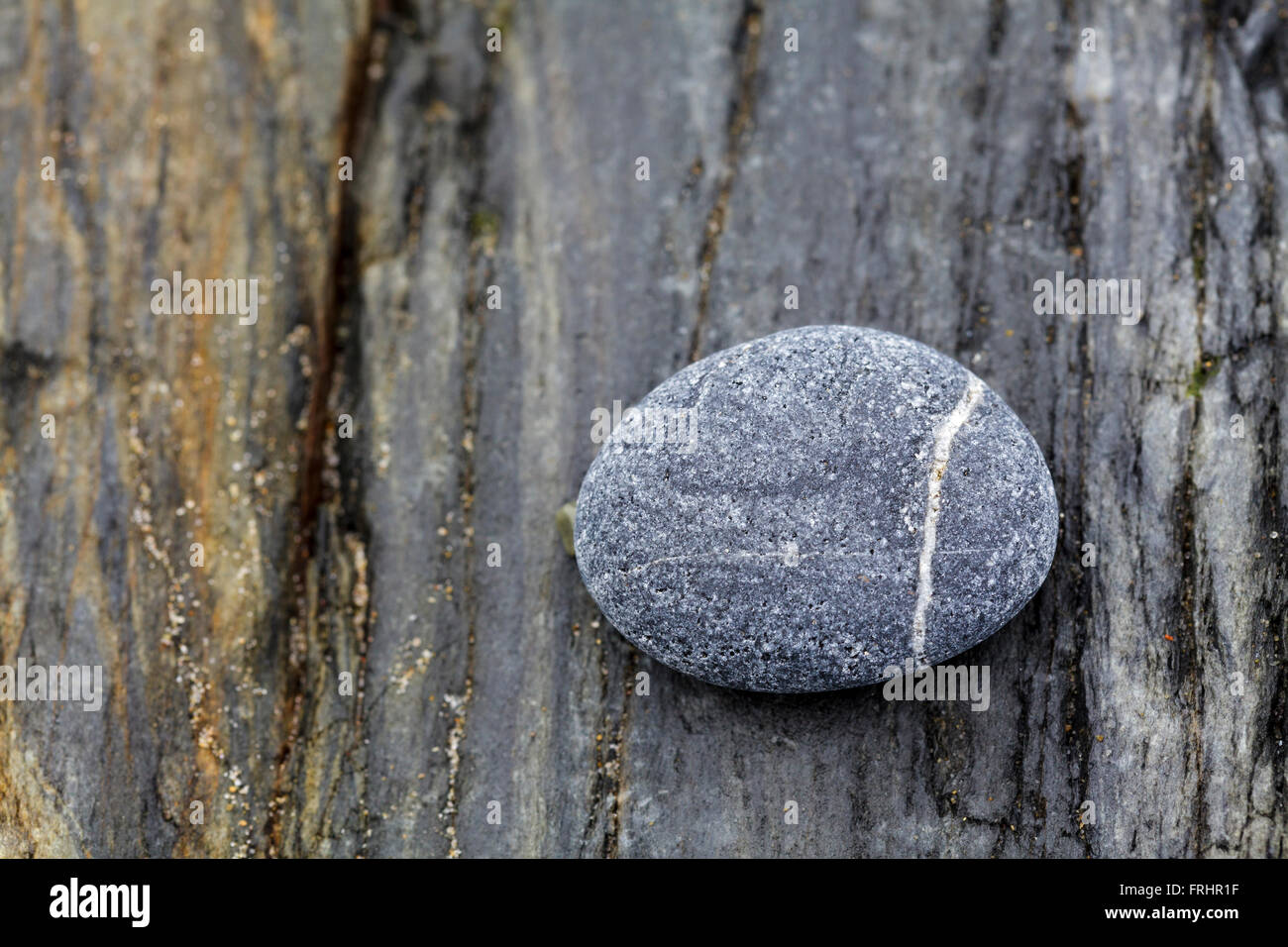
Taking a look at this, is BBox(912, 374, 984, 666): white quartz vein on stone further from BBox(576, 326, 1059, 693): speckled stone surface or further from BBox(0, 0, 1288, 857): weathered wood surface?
BBox(0, 0, 1288, 857): weathered wood surface

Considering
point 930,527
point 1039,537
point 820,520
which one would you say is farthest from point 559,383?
point 1039,537

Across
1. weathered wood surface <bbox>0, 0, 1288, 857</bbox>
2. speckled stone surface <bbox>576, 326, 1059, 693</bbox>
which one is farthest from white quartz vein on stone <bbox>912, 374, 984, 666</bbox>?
weathered wood surface <bbox>0, 0, 1288, 857</bbox>

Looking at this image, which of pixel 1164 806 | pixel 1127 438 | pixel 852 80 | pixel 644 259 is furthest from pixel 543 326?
pixel 1164 806

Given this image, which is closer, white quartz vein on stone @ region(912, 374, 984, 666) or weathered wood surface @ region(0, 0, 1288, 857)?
white quartz vein on stone @ region(912, 374, 984, 666)

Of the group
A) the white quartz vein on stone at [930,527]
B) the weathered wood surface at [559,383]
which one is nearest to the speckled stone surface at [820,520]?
the white quartz vein on stone at [930,527]

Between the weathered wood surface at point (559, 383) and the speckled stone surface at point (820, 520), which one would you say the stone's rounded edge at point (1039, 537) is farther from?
the weathered wood surface at point (559, 383)

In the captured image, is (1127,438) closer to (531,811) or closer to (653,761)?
(653,761)

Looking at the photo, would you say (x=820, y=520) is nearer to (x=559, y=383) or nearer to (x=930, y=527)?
(x=930, y=527)
